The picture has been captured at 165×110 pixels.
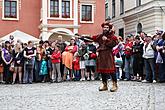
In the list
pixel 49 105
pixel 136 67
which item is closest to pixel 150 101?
pixel 49 105

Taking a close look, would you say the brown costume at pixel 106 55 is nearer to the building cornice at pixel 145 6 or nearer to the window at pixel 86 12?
the window at pixel 86 12

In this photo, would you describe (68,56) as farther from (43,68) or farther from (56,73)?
(43,68)

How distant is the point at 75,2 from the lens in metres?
36.1

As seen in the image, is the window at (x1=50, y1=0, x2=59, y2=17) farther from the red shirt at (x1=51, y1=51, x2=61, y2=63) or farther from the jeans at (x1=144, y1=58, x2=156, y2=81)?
the jeans at (x1=144, y1=58, x2=156, y2=81)

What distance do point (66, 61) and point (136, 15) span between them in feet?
88.0

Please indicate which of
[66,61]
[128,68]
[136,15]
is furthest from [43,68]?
[136,15]

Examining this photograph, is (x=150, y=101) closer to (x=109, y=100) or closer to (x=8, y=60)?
(x=109, y=100)

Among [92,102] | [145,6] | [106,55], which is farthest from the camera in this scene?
[145,6]

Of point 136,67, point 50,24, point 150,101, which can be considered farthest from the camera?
point 50,24

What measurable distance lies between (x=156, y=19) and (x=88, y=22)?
21.2 feet

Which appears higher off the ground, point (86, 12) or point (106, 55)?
point (86, 12)

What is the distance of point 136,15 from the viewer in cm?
4153

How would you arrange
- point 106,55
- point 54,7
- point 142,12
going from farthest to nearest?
point 142,12 < point 54,7 < point 106,55

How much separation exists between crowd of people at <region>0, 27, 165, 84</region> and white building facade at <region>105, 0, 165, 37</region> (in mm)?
21474
